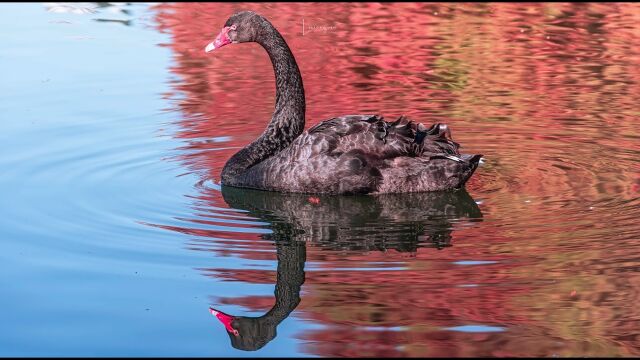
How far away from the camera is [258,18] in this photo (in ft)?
35.4

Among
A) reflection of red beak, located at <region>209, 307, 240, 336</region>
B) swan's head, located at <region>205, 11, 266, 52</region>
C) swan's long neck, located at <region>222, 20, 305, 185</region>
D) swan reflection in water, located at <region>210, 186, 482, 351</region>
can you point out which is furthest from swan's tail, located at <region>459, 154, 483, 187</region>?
reflection of red beak, located at <region>209, 307, 240, 336</region>

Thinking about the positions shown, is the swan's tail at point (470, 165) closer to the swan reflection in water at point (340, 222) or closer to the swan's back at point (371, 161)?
the swan's back at point (371, 161)

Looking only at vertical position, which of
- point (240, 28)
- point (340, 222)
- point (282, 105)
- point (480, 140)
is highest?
point (240, 28)

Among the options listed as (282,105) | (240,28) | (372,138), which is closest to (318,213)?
(372,138)

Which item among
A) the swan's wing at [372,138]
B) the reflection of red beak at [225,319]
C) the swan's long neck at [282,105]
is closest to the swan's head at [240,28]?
the swan's long neck at [282,105]

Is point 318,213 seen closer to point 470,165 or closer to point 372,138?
point 372,138

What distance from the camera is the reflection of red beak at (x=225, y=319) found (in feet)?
22.3

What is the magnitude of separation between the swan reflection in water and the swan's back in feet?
0.33

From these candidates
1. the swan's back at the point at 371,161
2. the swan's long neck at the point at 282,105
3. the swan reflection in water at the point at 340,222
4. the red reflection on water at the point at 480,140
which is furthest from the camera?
the swan's long neck at the point at 282,105

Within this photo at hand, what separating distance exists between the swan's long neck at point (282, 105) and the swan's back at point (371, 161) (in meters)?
0.76

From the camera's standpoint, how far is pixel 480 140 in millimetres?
11766

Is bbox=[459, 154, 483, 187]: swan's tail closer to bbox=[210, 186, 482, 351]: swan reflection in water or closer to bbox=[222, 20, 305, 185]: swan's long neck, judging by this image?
bbox=[210, 186, 482, 351]: swan reflection in water

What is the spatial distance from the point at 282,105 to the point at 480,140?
2.12m

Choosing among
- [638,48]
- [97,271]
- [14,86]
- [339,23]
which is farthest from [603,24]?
[97,271]
